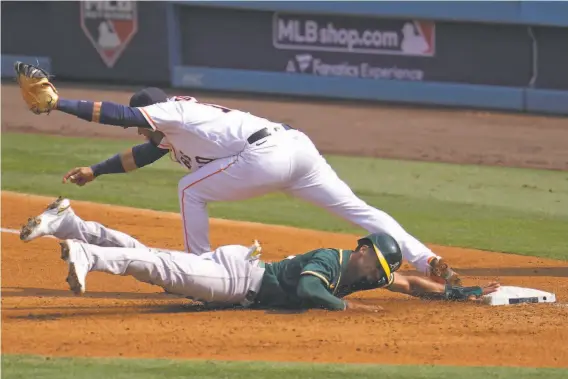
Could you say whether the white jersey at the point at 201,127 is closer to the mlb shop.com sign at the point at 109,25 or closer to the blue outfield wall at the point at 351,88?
the blue outfield wall at the point at 351,88

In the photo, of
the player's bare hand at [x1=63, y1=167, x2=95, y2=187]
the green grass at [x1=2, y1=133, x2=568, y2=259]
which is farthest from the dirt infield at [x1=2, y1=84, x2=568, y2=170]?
the player's bare hand at [x1=63, y1=167, x2=95, y2=187]

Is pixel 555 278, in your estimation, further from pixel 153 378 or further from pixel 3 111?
pixel 3 111

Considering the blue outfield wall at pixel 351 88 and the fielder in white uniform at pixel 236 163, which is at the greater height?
the fielder in white uniform at pixel 236 163

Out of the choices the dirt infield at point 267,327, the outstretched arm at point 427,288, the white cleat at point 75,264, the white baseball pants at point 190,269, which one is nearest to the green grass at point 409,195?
the dirt infield at point 267,327

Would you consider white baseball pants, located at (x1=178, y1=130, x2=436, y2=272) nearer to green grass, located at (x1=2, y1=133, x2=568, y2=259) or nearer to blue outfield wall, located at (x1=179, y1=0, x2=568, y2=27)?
green grass, located at (x1=2, y1=133, x2=568, y2=259)

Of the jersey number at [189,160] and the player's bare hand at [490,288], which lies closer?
the jersey number at [189,160]

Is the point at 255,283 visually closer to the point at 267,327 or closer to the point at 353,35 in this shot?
the point at 267,327
